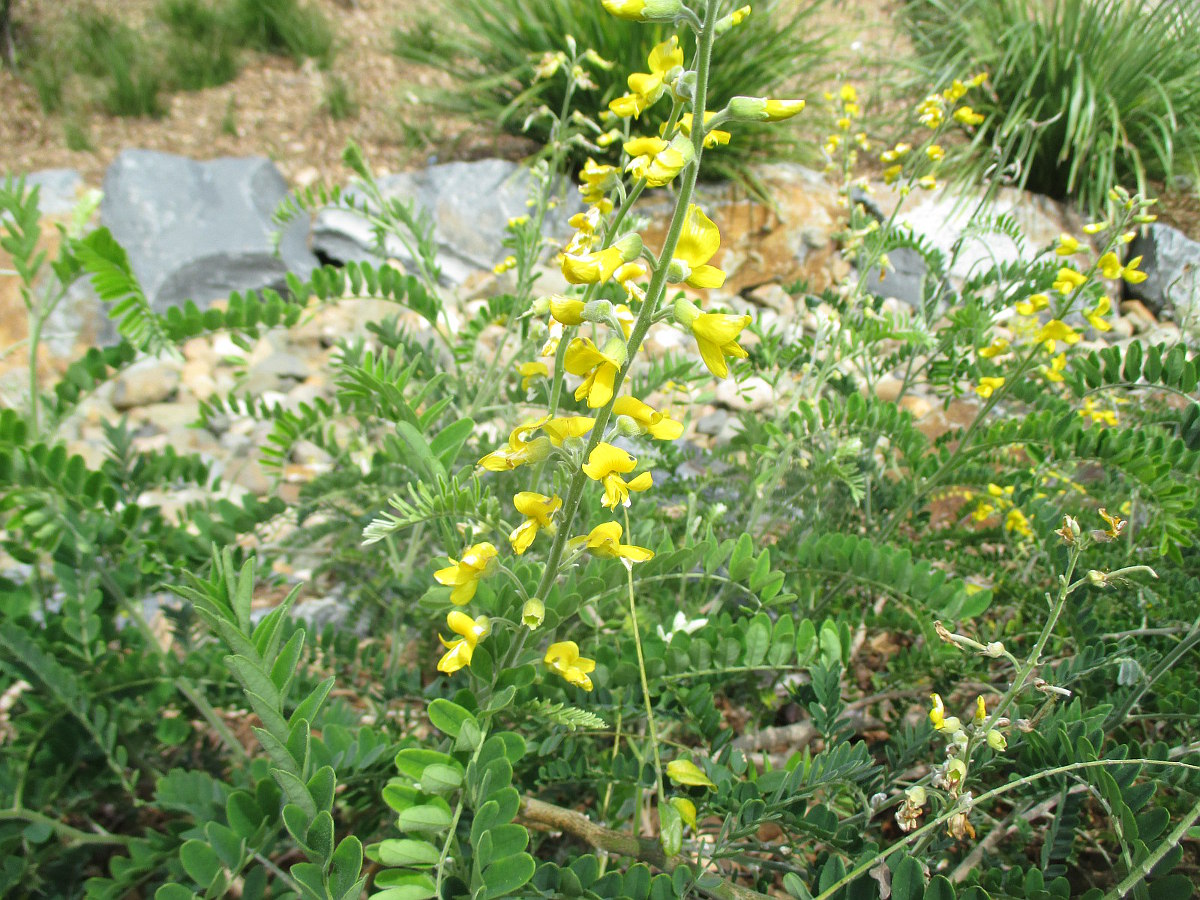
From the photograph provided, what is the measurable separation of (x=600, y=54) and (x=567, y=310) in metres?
3.62

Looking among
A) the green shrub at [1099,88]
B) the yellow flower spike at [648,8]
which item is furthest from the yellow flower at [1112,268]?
the green shrub at [1099,88]

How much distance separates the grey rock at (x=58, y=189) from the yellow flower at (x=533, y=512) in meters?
3.99

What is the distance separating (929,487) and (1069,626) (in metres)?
0.31

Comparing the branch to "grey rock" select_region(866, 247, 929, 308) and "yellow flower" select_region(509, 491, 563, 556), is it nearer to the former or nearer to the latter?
"yellow flower" select_region(509, 491, 563, 556)

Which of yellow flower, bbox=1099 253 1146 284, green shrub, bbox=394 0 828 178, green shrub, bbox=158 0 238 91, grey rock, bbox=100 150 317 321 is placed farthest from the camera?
green shrub, bbox=158 0 238 91

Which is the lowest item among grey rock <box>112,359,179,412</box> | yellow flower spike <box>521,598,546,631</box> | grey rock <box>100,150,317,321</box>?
grey rock <box>112,359,179,412</box>

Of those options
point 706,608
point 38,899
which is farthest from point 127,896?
point 706,608

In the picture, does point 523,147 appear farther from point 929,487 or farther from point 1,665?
point 1,665

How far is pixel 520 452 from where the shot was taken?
763mm

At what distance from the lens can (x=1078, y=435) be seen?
3.89 ft

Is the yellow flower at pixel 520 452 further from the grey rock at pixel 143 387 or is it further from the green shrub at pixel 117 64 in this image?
the green shrub at pixel 117 64

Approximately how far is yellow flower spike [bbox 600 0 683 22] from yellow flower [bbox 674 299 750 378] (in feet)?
0.81

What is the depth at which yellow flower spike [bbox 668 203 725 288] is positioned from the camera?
70cm

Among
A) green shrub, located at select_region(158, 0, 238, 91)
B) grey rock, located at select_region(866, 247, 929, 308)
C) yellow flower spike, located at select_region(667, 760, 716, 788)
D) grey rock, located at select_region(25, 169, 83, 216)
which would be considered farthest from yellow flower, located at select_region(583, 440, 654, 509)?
green shrub, located at select_region(158, 0, 238, 91)
